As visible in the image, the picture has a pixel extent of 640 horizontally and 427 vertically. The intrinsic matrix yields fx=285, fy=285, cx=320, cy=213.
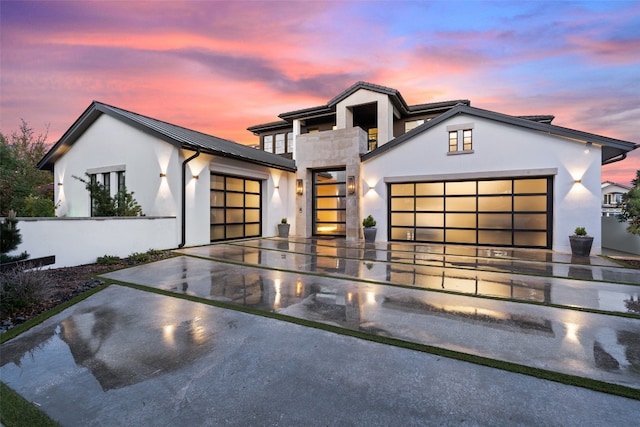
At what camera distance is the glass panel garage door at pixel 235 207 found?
13070 mm

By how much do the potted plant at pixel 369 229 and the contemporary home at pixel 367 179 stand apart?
687mm

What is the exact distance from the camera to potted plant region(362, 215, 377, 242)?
555 inches

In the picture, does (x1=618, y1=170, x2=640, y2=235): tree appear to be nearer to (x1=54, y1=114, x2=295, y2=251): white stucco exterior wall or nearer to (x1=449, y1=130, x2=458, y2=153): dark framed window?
(x1=449, y1=130, x2=458, y2=153): dark framed window

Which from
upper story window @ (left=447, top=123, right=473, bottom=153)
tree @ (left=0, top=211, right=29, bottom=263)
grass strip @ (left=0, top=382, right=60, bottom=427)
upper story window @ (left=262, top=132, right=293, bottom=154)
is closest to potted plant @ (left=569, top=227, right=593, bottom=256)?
upper story window @ (left=447, top=123, right=473, bottom=153)

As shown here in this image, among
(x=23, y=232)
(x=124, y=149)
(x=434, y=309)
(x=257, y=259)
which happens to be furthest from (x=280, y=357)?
(x=124, y=149)

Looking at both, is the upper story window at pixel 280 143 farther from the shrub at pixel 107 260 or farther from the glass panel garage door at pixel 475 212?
the shrub at pixel 107 260

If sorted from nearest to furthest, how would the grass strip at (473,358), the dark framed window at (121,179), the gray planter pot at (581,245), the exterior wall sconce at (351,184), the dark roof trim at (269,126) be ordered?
the grass strip at (473,358) → the gray planter pot at (581,245) → the dark framed window at (121,179) → the exterior wall sconce at (351,184) → the dark roof trim at (269,126)

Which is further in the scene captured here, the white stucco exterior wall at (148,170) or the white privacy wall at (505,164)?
the white stucco exterior wall at (148,170)

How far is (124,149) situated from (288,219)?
8.66 m

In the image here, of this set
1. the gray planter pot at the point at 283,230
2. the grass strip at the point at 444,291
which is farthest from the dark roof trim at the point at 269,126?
the grass strip at the point at 444,291

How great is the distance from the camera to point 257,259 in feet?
30.1

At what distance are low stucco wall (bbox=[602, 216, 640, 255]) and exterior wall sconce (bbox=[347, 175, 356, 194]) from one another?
36.4ft

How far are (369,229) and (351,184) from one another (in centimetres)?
258

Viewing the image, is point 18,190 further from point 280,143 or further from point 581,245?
point 581,245
